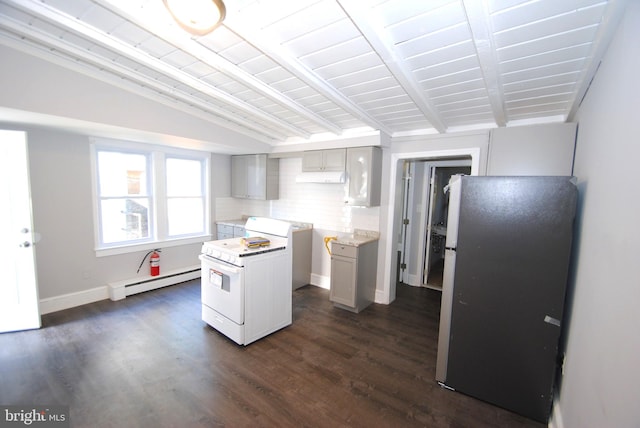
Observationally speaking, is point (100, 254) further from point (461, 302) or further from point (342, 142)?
point (461, 302)

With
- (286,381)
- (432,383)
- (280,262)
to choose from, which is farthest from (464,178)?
(286,381)

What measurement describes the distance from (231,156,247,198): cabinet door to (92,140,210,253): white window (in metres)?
0.52

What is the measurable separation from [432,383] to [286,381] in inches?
51.3

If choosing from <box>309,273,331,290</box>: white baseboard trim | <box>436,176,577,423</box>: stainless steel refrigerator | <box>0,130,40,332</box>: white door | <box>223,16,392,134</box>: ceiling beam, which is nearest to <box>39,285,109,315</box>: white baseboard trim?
<box>0,130,40,332</box>: white door

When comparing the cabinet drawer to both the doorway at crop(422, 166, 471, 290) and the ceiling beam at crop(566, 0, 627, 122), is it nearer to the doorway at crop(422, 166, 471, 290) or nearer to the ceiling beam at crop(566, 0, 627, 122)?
the doorway at crop(422, 166, 471, 290)

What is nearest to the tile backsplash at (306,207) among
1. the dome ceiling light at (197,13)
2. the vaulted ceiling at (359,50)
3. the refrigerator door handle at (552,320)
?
the vaulted ceiling at (359,50)

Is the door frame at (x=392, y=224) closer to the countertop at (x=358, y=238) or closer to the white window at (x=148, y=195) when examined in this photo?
the countertop at (x=358, y=238)

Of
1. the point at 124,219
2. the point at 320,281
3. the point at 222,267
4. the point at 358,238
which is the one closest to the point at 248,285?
the point at 222,267

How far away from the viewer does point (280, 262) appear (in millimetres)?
3064

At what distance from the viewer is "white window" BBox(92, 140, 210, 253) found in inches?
153

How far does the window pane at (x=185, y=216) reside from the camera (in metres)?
4.69

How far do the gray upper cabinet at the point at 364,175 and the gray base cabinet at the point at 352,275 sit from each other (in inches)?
25.7

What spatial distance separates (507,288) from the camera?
2.01 meters

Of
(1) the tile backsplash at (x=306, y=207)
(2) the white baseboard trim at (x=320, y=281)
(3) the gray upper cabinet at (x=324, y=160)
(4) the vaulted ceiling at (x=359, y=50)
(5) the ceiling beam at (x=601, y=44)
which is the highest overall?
(4) the vaulted ceiling at (x=359, y=50)
